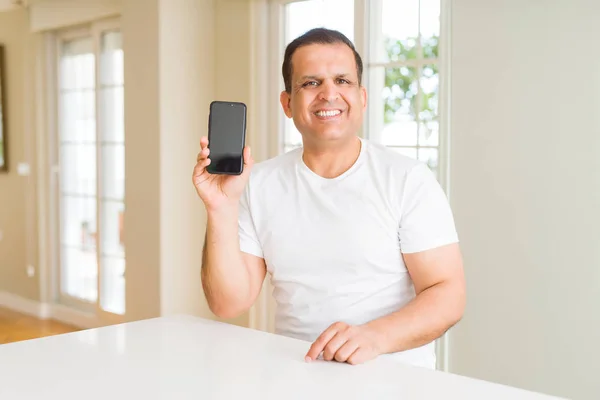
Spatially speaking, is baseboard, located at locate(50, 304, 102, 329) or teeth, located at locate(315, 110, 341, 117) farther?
baseboard, located at locate(50, 304, 102, 329)

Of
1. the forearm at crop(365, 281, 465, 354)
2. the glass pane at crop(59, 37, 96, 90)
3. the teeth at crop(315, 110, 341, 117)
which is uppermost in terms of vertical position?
the glass pane at crop(59, 37, 96, 90)

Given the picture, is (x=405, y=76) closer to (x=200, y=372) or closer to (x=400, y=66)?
(x=400, y=66)

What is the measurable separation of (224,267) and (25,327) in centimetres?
388

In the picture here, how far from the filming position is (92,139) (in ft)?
17.0

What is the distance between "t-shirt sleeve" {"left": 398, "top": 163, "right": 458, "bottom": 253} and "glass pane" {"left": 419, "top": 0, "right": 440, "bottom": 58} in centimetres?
165

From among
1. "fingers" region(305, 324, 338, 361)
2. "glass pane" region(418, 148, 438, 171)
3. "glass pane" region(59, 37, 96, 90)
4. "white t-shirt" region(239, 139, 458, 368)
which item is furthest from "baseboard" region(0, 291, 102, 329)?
"fingers" region(305, 324, 338, 361)

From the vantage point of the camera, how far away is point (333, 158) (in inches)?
70.4

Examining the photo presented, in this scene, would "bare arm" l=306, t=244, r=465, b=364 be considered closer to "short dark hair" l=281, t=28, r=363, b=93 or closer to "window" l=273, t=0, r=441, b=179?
"short dark hair" l=281, t=28, r=363, b=93

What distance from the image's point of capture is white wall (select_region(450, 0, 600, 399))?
265 cm

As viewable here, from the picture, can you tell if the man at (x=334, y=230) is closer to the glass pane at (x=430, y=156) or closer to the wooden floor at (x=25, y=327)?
the glass pane at (x=430, y=156)

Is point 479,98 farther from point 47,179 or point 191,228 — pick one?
point 47,179

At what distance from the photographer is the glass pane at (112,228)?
490cm

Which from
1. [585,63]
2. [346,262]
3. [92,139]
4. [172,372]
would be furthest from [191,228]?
[172,372]

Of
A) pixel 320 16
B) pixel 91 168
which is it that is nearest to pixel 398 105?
pixel 320 16
